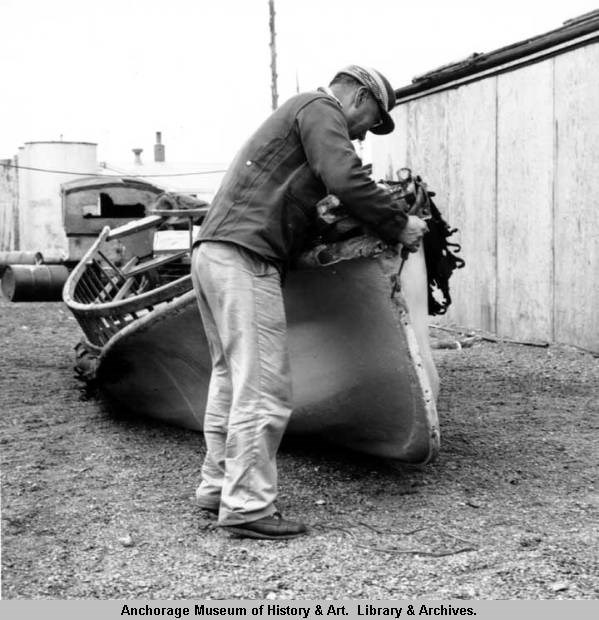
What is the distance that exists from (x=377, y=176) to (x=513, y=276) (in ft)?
12.8

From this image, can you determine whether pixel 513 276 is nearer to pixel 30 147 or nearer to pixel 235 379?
pixel 235 379

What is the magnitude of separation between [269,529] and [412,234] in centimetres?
140

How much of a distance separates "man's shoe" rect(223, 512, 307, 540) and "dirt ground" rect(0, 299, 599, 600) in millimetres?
39

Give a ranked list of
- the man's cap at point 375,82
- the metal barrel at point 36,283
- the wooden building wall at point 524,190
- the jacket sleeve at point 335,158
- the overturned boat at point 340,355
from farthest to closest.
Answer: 1. the metal barrel at point 36,283
2. the wooden building wall at point 524,190
3. the overturned boat at point 340,355
4. the man's cap at point 375,82
5. the jacket sleeve at point 335,158

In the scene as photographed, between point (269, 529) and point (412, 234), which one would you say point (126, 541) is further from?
point (412, 234)

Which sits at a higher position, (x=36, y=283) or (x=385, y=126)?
(x=385, y=126)

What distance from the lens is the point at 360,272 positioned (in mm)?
4367

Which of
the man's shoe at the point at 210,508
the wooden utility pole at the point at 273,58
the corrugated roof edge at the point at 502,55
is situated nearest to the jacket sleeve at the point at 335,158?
the man's shoe at the point at 210,508

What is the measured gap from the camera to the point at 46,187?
2403 cm

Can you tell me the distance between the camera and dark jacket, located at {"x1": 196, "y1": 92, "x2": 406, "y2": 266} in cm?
387

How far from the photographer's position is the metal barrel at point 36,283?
1625cm

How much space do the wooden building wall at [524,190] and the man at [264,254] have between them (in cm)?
487

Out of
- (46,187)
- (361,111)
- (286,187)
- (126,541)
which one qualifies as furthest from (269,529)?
→ (46,187)

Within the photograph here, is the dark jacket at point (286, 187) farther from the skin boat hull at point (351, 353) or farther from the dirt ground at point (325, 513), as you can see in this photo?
the dirt ground at point (325, 513)
